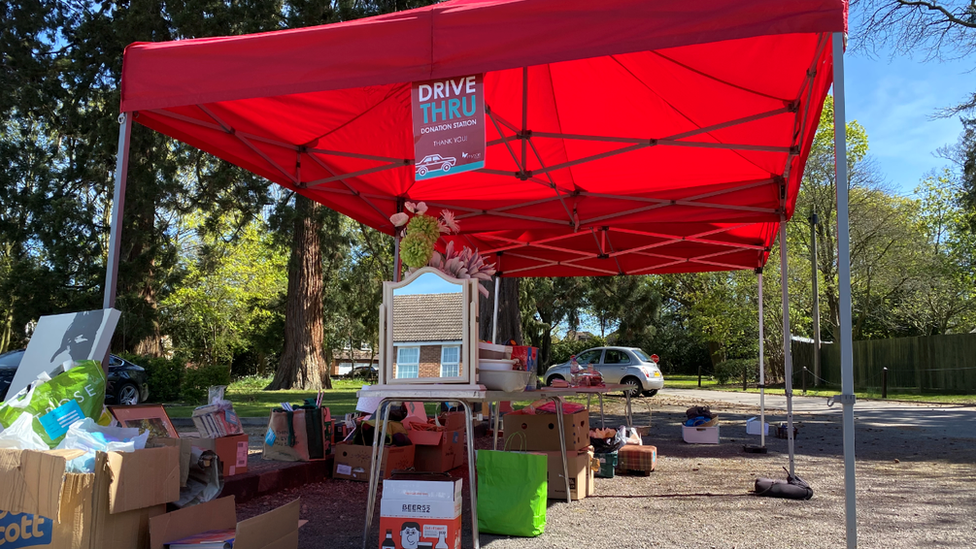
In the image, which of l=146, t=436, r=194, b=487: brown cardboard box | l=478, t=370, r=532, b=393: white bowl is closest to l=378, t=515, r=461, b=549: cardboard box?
l=478, t=370, r=532, b=393: white bowl

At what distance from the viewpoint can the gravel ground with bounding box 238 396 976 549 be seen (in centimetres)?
386

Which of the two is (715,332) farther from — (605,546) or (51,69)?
(605,546)

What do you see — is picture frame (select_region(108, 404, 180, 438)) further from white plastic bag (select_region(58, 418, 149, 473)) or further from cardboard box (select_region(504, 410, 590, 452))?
cardboard box (select_region(504, 410, 590, 452))

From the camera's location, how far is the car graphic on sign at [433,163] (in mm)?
3336

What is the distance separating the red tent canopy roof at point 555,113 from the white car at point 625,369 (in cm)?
894

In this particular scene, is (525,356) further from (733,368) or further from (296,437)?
(733,368)

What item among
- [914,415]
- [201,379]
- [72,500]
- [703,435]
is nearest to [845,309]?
[72,500]

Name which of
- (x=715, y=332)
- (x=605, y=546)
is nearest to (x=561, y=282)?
(x=715, y=332)

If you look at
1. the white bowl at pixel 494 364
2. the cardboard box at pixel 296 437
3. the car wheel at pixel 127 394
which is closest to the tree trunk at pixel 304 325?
the car wheel at pixel 127 394

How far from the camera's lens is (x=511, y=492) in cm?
388

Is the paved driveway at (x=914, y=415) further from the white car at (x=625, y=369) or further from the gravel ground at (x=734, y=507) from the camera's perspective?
the gravel ground at (x=734, y=507)

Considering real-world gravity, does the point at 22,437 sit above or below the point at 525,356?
below

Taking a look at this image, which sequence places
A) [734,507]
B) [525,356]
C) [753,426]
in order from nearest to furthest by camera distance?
[525,356] < [734,507] < [753,426]

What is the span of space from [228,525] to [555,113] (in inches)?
147
